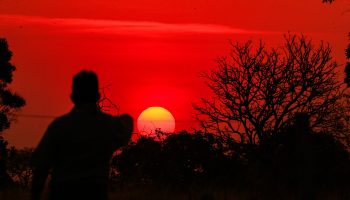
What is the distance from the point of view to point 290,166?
1622cm

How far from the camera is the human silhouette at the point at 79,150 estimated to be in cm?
607

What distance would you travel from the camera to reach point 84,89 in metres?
6.24

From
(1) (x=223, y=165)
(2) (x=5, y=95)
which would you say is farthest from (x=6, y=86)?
(1) (x=223, y=165)

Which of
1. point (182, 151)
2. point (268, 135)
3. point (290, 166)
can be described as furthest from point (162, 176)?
point (268, 135)

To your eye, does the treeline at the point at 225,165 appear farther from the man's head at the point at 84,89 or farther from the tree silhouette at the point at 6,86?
the tree silhouette at the point at 6,86

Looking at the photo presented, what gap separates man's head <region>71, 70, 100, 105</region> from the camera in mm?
6230

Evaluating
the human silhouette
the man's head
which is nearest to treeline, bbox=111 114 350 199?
the human silhouette

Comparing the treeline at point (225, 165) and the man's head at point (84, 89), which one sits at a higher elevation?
the treeline at point (225, 165)

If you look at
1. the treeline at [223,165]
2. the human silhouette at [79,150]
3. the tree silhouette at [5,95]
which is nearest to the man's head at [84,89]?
the human silhouette at [79,150]

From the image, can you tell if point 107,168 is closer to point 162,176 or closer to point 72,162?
point 72,162

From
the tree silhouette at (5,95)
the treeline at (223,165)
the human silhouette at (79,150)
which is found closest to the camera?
the human silhouette at (79,150)

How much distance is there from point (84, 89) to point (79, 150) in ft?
1.62

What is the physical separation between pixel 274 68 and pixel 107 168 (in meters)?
25.6

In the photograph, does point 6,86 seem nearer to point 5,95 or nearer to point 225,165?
point 5,95
